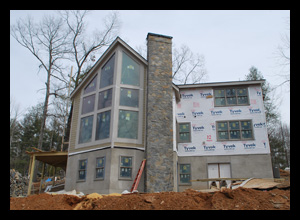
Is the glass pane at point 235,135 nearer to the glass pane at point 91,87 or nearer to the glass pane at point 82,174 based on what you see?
the glass pane at point 91,87

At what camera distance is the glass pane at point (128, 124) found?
13.6 meters

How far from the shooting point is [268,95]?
32.3 metres

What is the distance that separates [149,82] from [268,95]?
2266cm

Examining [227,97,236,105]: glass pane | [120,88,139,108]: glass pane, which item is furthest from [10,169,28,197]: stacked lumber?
[227,97,236,105]: glass pane

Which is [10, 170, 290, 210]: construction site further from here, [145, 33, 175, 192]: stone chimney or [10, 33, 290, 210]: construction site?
[145, 33, 175, 192]: stone chimney

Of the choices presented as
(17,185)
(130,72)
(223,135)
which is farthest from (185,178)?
(17,185)

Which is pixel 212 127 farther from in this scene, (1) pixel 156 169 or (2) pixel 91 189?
(2) pixel 91 189

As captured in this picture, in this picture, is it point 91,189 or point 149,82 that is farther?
point 149,82

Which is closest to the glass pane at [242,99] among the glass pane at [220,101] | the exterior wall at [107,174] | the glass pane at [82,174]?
the glass pane at [220,101]

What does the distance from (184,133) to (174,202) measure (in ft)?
32.4

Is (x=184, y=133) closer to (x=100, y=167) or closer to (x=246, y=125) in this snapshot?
(x=246, y=125)

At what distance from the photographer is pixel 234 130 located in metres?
16.8

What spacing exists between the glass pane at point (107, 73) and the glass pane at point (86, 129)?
80.7 inches
